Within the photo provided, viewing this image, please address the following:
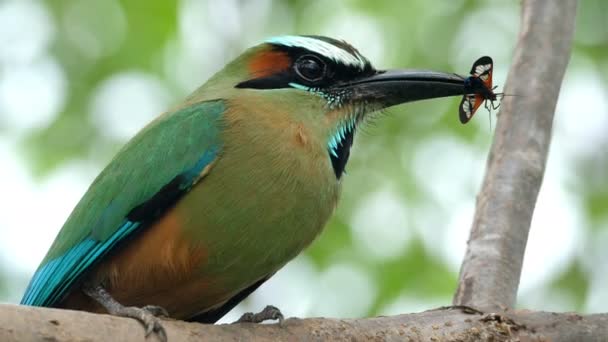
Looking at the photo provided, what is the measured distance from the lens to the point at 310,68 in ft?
19.0

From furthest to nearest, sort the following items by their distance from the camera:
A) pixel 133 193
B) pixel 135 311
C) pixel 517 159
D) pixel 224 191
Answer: pixel 517 159, pixel 133 193, pixel 224 191, pixel 135 311

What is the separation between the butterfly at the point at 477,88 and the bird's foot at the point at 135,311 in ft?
7.31

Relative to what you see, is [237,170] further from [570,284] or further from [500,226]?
[570,284]

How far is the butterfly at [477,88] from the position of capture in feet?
18.8

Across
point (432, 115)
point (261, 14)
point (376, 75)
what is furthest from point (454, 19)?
point (376, 75)

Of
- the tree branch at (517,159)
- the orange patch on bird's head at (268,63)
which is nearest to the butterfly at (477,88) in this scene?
the tree branch at (517,159)

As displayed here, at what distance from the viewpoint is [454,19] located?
11.4 metres

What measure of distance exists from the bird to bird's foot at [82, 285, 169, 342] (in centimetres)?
1

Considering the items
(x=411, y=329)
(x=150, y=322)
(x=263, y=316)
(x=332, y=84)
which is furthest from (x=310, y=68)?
(x=150, y=322)

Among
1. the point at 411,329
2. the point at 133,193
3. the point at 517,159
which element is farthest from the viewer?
the point at 517,159

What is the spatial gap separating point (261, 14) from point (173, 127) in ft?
16.1

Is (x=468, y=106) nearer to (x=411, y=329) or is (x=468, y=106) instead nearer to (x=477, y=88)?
(x=477, y=88)

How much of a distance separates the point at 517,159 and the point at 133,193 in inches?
91.6

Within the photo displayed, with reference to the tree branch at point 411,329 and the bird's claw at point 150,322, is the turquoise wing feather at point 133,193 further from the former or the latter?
the tree branch at point 411,329
